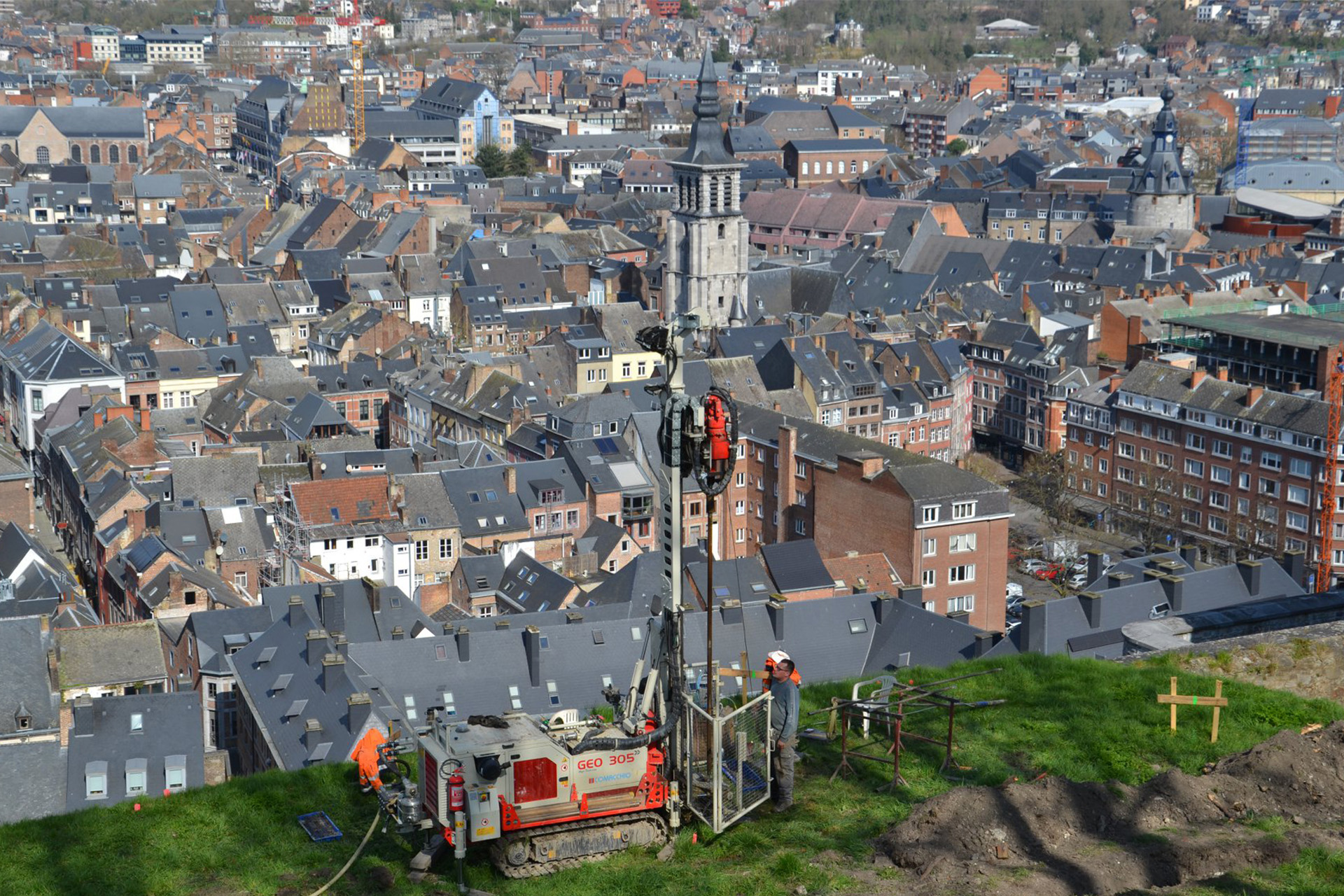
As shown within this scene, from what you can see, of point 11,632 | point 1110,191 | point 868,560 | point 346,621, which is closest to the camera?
point 11,632

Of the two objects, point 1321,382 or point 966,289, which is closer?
point 1321,382

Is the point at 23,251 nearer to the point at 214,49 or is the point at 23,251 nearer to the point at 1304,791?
the point at 1304,791

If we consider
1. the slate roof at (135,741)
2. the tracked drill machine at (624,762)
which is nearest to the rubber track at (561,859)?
the tracked drill machine at (624,762)

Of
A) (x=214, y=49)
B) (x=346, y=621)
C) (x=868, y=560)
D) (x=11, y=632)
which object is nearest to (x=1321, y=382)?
(x=868, y=560)

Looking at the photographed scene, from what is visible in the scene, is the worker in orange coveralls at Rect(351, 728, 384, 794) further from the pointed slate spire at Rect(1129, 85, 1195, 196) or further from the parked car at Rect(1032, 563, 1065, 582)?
the pointed slate spire at Rect(1129, 85, 1195, 196)

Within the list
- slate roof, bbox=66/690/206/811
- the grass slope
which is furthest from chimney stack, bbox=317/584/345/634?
the grass slope

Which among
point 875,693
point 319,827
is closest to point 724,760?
point 875,693
